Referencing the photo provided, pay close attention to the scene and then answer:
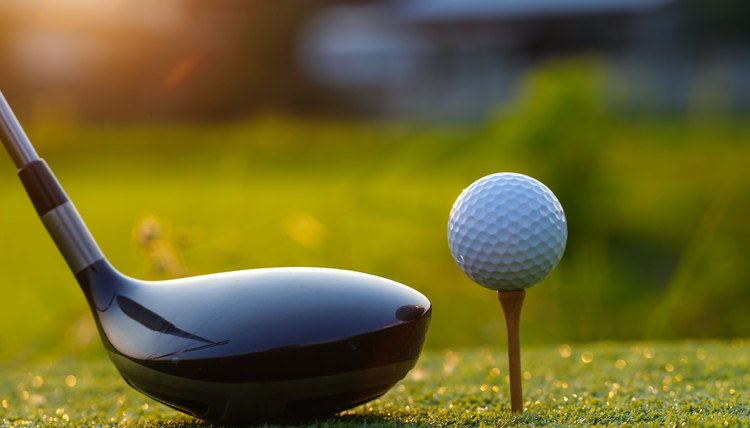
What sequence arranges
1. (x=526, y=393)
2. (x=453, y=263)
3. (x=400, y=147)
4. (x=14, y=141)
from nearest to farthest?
1. (x=14, y=141)
2. (x=526, y=393)
3. (x=453, y=263)
4. (x=400, y=147)

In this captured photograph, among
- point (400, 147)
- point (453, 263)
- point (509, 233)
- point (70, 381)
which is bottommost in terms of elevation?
point (453, 263)

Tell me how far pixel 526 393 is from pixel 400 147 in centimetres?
449

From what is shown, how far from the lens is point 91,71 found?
13383 millimetres

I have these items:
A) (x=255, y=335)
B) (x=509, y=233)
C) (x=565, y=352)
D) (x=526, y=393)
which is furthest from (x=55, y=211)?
(x=565, y=352)

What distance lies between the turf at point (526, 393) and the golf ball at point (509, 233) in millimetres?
274

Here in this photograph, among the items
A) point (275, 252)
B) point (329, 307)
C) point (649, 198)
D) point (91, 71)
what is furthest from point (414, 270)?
point (91, 71)

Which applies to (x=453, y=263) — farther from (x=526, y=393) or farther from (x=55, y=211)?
(x=55, y=211)

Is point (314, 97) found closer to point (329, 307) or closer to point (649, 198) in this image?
point (649, 198)

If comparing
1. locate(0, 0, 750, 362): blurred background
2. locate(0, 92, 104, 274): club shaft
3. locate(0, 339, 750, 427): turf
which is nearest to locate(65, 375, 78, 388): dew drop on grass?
locate(0, 339, 750, 427): turf

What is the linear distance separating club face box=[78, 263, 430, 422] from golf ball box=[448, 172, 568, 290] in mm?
132

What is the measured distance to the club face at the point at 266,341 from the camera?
1.29 meters

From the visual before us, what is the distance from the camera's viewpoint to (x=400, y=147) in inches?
244

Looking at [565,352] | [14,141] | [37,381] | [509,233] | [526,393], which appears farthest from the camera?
[565,352]

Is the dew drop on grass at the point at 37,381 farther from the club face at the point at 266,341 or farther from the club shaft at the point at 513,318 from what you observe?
the club shaft at the point at 513,318
